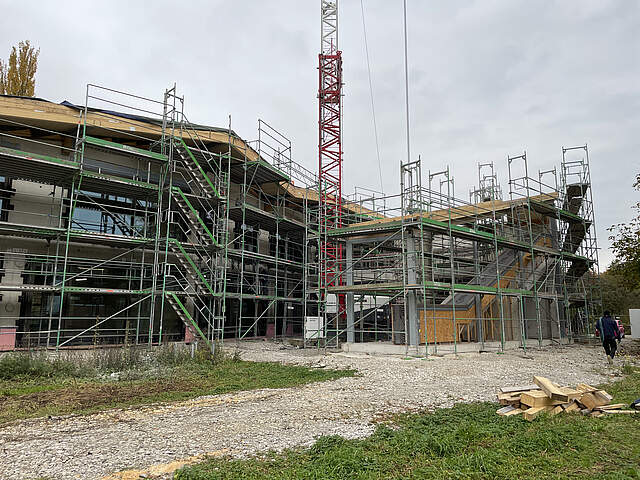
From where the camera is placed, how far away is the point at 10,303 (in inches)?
640

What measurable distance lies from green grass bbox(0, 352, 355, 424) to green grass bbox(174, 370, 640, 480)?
4.28 metres

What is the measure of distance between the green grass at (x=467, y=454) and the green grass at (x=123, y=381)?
14.0 ft

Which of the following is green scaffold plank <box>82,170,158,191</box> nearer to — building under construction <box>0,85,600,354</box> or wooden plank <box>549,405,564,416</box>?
building under construction <box>0,85,600,354</box>

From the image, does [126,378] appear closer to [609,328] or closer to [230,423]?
[230,423]

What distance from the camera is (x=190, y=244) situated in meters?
19.3

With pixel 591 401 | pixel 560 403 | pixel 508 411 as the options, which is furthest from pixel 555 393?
pixel 508 411

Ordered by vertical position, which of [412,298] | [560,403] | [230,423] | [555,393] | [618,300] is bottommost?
[230,423]

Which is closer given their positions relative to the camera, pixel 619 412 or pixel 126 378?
pixel 619 412

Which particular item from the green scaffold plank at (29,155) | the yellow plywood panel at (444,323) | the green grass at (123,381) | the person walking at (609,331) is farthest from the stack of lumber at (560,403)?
the green scaffold plank at (29,155)

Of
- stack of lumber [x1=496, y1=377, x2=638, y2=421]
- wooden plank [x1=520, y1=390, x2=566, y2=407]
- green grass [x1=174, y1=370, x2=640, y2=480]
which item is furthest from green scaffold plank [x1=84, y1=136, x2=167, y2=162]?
wooden plank [x1=520, y1=390, x2=566, y2=407]

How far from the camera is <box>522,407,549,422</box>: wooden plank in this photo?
21.9ft

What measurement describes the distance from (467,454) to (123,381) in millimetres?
8239

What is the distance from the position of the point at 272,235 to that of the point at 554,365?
56.0 feet

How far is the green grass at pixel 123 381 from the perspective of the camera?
823 centimetres
